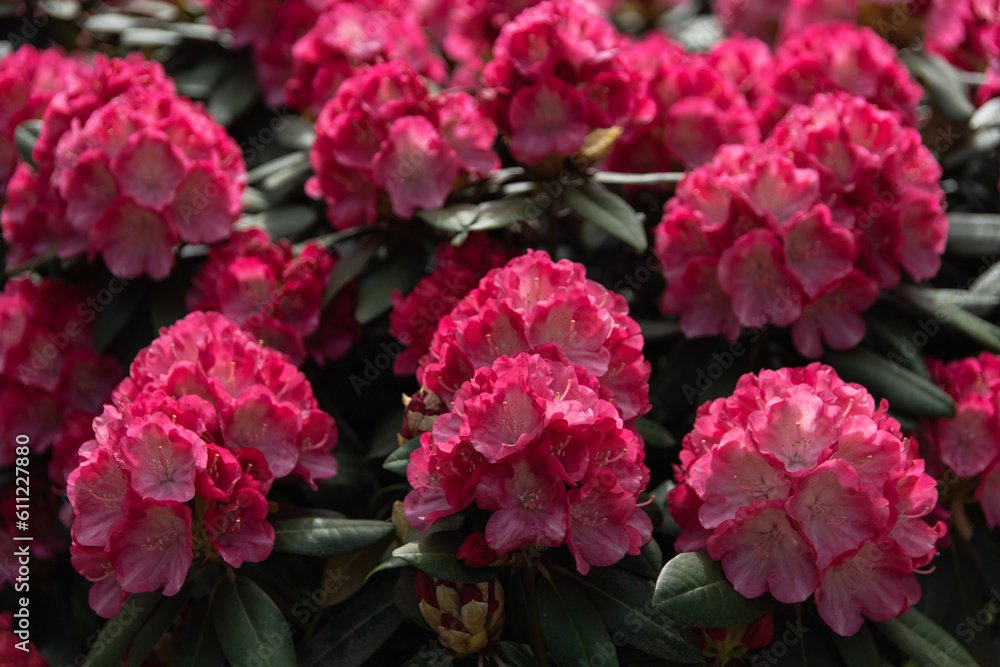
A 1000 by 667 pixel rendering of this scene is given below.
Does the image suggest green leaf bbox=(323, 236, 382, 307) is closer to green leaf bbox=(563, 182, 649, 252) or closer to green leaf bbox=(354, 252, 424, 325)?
green leaf bbox=(354, 252, 424, 325)

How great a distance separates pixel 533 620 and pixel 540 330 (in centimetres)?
37

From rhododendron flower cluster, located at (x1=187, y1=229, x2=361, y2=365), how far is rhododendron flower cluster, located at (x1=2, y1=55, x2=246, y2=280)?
0.23 ft

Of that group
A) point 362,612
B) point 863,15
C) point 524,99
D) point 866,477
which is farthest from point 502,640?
point 863,15

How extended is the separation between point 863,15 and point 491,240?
1.19 meters

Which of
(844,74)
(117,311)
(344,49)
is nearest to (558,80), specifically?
(344,49)

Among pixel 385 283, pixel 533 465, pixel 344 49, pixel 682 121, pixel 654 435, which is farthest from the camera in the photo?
pixel 344 49

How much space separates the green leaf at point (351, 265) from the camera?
148 cm

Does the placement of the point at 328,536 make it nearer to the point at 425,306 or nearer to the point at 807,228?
the point at 425,306

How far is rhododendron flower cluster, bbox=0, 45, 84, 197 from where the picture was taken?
172 cm

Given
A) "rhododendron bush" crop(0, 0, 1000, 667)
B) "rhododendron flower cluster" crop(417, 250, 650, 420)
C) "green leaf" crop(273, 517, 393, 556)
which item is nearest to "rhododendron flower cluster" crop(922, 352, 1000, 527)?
"rhododendron bush" crop(0, 0, 1000, 667)

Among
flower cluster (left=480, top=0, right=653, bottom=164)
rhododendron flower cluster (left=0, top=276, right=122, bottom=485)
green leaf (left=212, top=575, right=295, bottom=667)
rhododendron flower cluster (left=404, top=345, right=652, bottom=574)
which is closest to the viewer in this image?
rhododendron flower cluster (left=404, top=345, right=652, bottom=574)

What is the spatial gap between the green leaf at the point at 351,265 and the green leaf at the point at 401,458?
0.44 metres

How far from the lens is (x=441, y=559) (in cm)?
100

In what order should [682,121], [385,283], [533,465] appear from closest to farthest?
[533,465], [385,283], [682,121]
